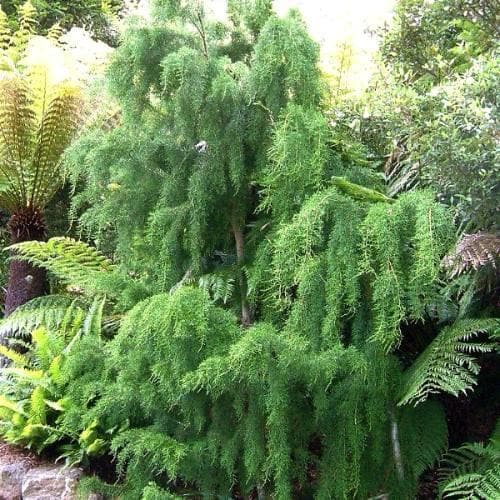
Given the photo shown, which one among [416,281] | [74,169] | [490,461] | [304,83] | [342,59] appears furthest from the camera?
[342,59]

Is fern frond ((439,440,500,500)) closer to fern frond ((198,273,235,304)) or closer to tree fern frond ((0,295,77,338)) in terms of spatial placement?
fern frond ((198,273,235,304))

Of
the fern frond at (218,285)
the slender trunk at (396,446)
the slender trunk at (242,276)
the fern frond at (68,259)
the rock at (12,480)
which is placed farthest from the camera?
the fern frond at (68,259)

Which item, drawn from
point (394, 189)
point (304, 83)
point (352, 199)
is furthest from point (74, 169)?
point (394, 189)

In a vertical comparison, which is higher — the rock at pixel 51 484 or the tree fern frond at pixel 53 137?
the tree fern frond at pixel 53 137

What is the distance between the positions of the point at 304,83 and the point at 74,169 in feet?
3.23

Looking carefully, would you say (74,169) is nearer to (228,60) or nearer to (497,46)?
(228,60)

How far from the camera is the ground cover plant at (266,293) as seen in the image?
168 cm

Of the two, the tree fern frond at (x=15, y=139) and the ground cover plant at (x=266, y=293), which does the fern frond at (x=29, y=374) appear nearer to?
the ground cover plant at (x=266, y=293)

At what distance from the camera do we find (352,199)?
182cm

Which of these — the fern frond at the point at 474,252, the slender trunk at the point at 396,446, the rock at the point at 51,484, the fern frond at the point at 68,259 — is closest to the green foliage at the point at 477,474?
the slender trunk at the point at 396,446

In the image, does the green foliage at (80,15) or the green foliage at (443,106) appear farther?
the green foliage at (80,15)

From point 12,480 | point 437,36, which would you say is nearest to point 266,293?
point 437,36

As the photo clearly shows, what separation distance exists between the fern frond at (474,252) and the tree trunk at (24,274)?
2.89 metres

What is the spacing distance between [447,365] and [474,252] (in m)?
0.37
